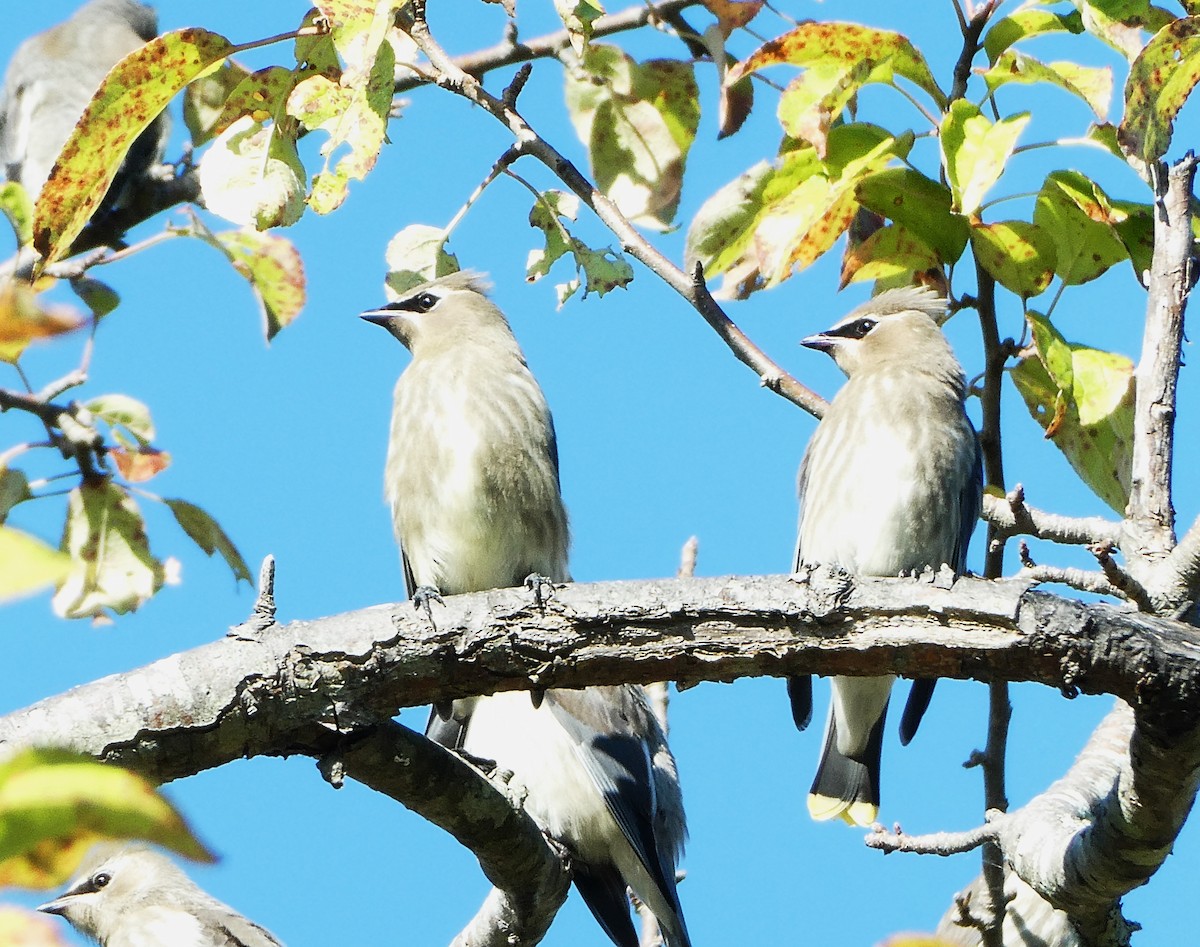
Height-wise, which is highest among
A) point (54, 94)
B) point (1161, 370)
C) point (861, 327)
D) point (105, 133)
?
point (54, 94)

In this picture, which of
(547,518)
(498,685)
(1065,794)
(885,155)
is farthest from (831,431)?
(498,685)

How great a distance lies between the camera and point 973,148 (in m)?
2.96

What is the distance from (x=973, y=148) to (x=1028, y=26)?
0.32 metres

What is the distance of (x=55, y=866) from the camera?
95 cm

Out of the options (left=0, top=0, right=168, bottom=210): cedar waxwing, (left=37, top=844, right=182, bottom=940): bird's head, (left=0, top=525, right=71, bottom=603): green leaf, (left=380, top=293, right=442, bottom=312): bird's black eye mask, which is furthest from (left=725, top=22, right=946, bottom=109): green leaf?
(left=37, top=844, right=182, bottom=940): bird's head

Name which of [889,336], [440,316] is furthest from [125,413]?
[889,336]

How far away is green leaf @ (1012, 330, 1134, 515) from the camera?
3.15 metres

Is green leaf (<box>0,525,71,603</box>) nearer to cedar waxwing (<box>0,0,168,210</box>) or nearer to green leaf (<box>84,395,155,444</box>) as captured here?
green leaf (<box>84,395,155,444</box>)

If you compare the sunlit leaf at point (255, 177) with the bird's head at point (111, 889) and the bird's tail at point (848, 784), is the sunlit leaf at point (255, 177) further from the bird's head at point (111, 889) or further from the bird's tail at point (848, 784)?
the bird's head at point (111, 889)

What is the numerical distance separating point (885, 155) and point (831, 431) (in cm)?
194

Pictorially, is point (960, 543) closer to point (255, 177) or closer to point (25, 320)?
point (255, 177)

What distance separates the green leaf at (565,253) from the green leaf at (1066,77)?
93 centimetres

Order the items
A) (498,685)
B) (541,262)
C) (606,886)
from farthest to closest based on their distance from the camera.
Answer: (606,886), (541,262), (498,685)

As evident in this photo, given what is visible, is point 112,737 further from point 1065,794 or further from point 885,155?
point 1065,794
